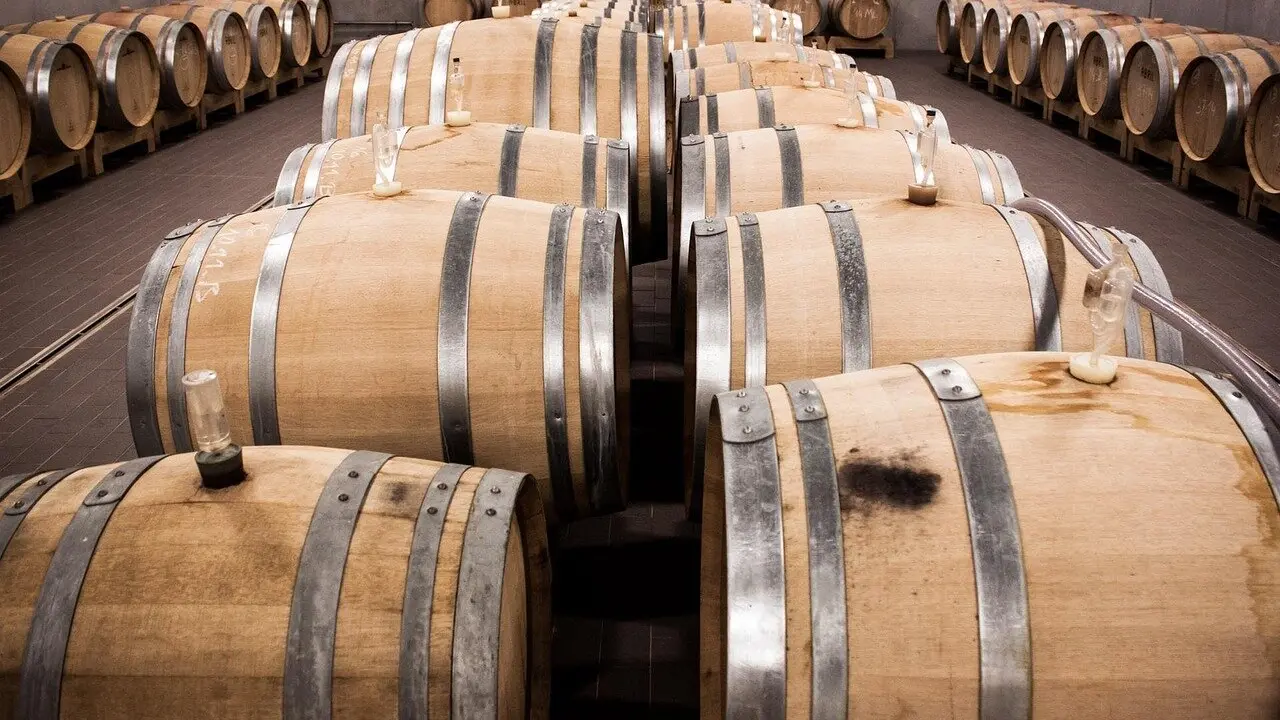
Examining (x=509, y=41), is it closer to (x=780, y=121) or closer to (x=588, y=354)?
(x=780, y=121)

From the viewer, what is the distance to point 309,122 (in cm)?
1032

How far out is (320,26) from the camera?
13148 millimetres

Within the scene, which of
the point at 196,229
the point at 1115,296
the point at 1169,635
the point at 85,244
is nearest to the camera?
the point at 1169,635

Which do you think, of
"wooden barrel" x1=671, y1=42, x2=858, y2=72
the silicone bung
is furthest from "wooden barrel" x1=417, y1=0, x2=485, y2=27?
the silicone bung

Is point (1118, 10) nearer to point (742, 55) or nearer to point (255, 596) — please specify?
point (742, 55)

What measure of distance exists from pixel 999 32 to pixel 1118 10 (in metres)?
2.02

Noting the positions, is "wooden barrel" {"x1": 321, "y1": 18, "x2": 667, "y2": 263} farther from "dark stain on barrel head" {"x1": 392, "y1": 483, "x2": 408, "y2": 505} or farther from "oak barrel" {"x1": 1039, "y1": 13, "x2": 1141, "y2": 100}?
"oak barrel" {"x1": 1039, "y1": 13, "x2": 1141, "y2": 100}

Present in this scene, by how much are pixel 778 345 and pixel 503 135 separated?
5.17ft

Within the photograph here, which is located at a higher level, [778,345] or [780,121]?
[780,121]

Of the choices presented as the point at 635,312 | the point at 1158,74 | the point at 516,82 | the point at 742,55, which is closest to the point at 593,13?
the point at 742,55

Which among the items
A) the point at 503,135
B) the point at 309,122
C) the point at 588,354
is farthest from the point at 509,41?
the point at 309,122

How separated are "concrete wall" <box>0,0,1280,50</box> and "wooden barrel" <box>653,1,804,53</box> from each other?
4349 millimetres

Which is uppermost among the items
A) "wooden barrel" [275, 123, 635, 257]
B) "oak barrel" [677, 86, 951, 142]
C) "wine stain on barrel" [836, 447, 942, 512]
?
"oak barrel" [677, 86, 951, 142]

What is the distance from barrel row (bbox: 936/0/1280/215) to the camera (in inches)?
251
